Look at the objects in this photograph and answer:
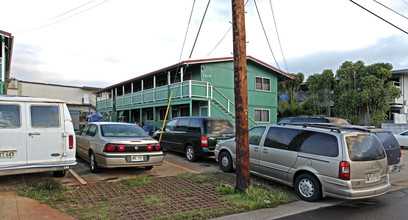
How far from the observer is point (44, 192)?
5.73m

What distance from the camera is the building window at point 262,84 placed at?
22402 millimetres

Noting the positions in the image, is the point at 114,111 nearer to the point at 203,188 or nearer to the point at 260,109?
the point at 260,109

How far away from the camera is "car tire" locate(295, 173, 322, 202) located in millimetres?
5663

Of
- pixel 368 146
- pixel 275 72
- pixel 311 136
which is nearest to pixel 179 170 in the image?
pixel 311 136

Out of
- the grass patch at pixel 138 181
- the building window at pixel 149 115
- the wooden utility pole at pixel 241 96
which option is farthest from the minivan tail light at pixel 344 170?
the building window at pixel 149 115

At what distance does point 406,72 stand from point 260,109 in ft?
53.9

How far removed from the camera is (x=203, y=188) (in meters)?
6.56

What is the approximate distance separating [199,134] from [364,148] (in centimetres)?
552

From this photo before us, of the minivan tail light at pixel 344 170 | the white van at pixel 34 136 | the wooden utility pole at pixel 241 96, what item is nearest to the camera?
the minivan tail light at pixel 344 170

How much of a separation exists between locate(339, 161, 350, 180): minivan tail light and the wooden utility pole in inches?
73.1

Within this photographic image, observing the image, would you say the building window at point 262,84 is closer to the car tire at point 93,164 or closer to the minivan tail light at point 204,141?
the minivan tail light at point 204,141

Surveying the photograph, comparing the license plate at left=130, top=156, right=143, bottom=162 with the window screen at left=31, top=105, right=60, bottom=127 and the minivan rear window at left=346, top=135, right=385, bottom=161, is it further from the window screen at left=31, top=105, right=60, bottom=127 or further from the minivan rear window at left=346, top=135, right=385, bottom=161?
the minivan rear window at left=346, top=135, right=385, bottom=161

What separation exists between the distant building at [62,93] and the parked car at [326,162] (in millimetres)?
35918

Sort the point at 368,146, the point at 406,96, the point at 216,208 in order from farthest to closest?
the point at 406,96 < the point at 368,146 < the point at 216,208
